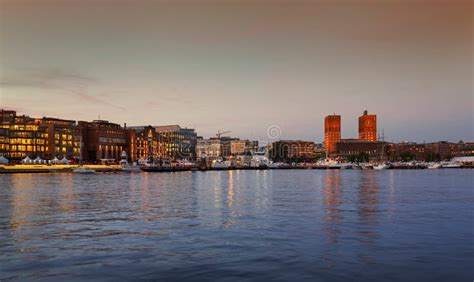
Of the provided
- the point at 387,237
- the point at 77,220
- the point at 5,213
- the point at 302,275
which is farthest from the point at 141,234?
the point at 5,213

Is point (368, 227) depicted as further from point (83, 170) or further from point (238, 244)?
point (83, 170)

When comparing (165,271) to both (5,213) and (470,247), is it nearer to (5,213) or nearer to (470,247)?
(470,247)

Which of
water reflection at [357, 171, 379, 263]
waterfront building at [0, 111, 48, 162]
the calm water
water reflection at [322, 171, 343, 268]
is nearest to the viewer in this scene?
the calm water

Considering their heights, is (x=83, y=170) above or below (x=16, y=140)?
below

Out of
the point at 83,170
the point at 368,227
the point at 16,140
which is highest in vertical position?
the point at 16,140

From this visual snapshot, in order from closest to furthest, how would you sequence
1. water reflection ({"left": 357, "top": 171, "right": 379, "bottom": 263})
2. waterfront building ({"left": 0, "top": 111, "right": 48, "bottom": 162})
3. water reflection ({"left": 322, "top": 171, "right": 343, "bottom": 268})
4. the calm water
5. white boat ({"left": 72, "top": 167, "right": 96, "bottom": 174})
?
1. the calm water
2. water reflection ({"left": 322, "top": 171, "right": 343, "bottom": 268})
3. water reflection ({"left": 357, "top": 171, "right": 379, "bottom": 263})
4. white boat ({"left": 72, "top": 167, "right": 96, "bottom": 174})
5. waterfront building ({"left": 0, "top": 111, "right": 48, "bottom": 162})

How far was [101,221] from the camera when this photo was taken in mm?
31734

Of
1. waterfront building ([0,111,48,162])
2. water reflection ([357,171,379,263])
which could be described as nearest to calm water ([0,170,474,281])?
water reflection ([357,171,379,263])

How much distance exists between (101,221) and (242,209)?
13.2m

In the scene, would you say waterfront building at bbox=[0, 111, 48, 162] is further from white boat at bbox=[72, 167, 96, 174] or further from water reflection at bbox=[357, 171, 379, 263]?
water reflection at bbox=[357, 171, 379, 263]

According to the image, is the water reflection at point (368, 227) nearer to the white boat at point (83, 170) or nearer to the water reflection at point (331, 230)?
the water reflection at point (331, 230)

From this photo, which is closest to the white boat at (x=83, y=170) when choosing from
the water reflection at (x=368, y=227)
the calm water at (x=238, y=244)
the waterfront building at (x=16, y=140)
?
the waterfront building at (x=16, y=140)

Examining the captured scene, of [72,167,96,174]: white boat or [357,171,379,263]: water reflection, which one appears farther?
[72,167,96,174]: white boat

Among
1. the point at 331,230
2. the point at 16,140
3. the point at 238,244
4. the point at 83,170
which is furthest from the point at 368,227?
the point at 16,140
